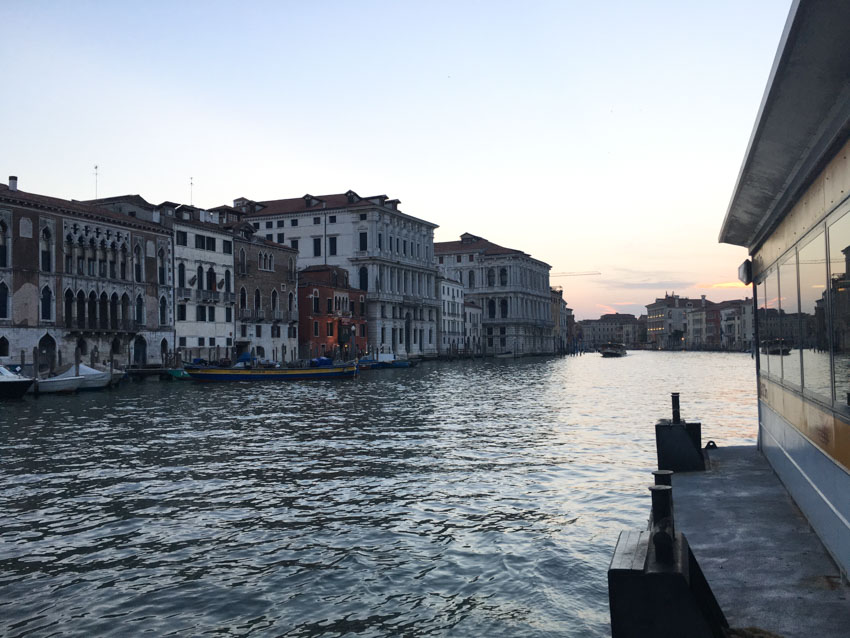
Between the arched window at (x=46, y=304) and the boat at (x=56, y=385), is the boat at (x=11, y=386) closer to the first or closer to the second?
the boat at (x=56, y=385)

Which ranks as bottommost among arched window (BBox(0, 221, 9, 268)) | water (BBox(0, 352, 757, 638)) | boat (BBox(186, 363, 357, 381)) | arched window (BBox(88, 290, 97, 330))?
water (BBox(0, 352, 757, 638))

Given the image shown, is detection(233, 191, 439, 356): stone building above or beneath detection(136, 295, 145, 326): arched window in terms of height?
above

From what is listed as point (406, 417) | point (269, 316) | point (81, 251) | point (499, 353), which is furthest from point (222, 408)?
point (499, 353)

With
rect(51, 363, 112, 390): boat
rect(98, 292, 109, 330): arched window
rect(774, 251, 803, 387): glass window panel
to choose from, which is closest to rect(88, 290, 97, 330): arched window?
rect(98, 292, 109, 330): arched window

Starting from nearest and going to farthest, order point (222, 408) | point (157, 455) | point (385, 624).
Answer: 1. point (385, 624)
2. point (157, 455)
3. point (222, 408)

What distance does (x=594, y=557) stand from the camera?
7156mm

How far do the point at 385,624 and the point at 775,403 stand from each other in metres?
4.20

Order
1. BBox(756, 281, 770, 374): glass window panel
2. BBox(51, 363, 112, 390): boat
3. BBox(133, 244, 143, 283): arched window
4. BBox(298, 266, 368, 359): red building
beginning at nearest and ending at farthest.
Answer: BBox(756, 281, 770, 374): glass window panel < BBox(51, 363, 112, 390): boat < BBox(133, 244, 143, 283): arched window < BBox(298, 266, 368, 359): red building

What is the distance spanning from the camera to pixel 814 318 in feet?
17.1

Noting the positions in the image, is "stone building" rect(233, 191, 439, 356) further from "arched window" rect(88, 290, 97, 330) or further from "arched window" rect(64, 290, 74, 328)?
"arched window" rect(64, 290, 74, 328)

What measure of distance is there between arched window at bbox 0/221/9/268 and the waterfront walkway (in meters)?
36.4

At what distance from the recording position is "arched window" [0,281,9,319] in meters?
35.8

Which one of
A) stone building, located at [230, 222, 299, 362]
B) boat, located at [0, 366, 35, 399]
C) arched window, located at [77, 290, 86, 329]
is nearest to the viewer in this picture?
boat, located at [0, 366, 35, 399]

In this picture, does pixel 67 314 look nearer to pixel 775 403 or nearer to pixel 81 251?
pixel 81 251
